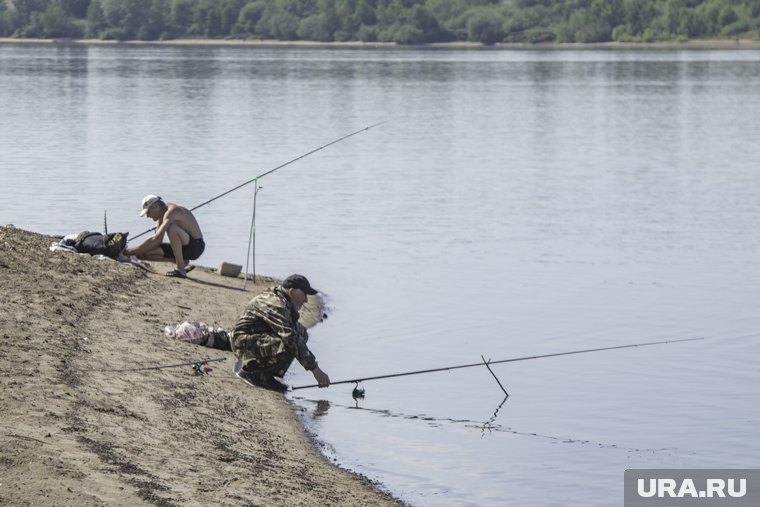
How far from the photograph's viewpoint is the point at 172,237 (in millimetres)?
12961

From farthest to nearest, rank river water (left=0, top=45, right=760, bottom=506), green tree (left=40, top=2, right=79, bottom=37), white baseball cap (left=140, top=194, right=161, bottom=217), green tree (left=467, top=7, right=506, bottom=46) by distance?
1. green tree (left=40, top=2, right=79, bottom=37)
2. green tree (left=467, top=7, right=506, bottom=46)
3. white baseball cap (left=140, top=194, right=161, bottom=217)
4. river water (left=0, top=45, right=760, bottom=506)

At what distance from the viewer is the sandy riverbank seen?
689 cm

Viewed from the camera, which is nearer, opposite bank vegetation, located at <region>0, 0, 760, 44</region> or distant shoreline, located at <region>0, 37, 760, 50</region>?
distant shoreline, located at <region>0, 37, 760, 50</region>

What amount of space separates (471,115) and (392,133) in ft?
24.7

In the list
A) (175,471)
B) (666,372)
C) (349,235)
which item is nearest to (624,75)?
(349,235)

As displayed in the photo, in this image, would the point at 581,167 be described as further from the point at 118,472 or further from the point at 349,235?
the point at 118,472

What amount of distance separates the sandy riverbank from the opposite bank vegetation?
123 m

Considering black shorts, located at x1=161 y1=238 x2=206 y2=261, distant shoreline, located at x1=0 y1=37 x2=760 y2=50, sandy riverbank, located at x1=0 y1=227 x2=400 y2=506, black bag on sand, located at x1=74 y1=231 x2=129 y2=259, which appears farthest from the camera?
distant shoreline, located at x1=0 y1=37 x2=760 y2=50

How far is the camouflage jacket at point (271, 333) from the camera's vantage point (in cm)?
977

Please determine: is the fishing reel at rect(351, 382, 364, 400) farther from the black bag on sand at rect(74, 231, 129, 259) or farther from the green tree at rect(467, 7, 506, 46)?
the green tree at rect(467, 7, 506, 46)

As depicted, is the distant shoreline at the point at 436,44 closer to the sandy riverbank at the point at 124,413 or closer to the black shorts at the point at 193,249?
the black shorts at the point at 193,249

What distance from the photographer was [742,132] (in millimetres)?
37594

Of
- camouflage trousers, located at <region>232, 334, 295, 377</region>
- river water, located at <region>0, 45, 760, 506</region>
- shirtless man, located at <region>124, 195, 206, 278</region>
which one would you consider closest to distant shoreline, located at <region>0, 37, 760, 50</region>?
river water, located at <region>0, 45, 760, 506</region>

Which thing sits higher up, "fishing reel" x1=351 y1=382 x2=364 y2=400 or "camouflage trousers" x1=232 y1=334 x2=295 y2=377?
"camouflage trousers" x1=232 y1=334 x2=295 y2=377
